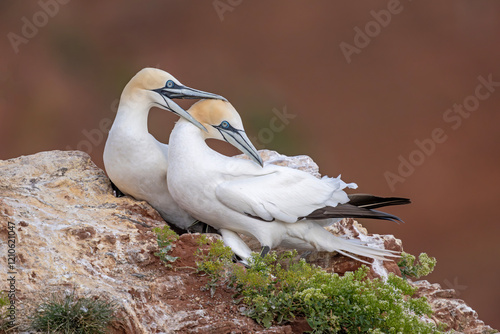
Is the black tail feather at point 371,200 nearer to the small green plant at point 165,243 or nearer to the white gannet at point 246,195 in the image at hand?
the white gannet at point 246,195

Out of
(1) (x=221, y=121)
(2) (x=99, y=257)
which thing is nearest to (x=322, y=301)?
(2) (x=99, y=257)

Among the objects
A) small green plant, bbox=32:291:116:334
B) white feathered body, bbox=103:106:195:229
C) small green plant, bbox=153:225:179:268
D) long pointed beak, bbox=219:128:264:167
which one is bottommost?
small green plant, bbox=32:291:116:334

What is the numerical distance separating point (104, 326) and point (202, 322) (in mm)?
647

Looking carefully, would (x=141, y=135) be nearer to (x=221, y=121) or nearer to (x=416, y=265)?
(x=221, y=121)

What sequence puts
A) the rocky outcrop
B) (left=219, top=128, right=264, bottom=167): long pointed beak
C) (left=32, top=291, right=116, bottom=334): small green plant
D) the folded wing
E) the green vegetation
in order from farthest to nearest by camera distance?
(left=219, top=128, right=264, bottom=167): long pointed beak
the folded wing
the green vegetation
the rocky outcrop
(left=32, top=291, right=116, bottom=334): small green plant

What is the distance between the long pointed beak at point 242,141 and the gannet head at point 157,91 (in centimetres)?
31

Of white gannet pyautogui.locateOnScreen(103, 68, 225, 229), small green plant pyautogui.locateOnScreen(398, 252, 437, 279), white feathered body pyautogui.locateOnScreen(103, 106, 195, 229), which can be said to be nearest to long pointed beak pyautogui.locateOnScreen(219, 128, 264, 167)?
white gannet pyautogui.locateOnScreen(103, 68, 225, 229)

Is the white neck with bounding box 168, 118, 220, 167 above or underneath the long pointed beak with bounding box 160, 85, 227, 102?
underneath

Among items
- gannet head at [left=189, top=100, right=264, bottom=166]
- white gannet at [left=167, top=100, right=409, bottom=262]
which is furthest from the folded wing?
gannet head at [left=189, top=100, right=264, bottom=166]

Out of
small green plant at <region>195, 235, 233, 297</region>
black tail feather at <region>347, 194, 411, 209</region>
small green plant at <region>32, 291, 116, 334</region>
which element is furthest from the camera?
black tail feather at <region>347, 194, 411, 209</region>

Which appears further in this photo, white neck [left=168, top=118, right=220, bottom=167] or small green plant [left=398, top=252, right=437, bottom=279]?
small green plant [left=398, top=252, right=437, bottom=279]

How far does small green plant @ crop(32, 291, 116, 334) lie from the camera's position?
14.2 feet

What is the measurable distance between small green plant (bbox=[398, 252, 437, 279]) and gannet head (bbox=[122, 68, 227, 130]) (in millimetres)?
2357

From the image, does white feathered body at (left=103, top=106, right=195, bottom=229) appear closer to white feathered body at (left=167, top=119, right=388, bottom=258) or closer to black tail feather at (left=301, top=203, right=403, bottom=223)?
white feathered body at (left=167, top=119, right=388, bottom=258)
